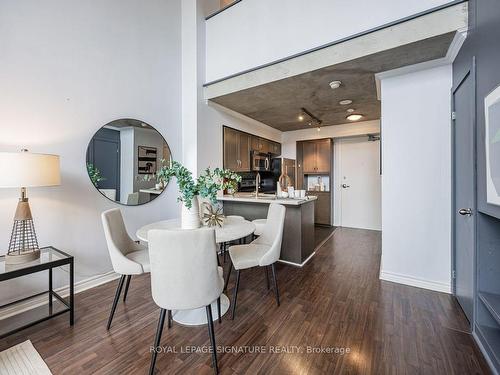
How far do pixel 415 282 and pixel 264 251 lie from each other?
180cm

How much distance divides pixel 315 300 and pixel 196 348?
4.02 ft

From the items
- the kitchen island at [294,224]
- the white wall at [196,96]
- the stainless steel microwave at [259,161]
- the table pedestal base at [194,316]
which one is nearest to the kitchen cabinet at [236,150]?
the stainless steel microwave at [259,161]

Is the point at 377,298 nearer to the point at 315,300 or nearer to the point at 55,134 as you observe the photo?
the point at 315,300

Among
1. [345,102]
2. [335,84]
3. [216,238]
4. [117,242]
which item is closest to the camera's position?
[216,238]

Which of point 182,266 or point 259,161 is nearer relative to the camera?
point 182,266

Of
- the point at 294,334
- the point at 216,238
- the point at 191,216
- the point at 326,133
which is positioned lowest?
the point at 294,334

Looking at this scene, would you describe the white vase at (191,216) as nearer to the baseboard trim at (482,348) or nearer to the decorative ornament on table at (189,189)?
the decorative ornament on table at (189,189)

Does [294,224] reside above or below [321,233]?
above

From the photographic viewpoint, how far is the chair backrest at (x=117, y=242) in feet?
6.13

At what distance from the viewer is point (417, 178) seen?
254cm

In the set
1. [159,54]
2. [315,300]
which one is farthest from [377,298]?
[159,54]

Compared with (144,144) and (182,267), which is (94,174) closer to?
(144,144)

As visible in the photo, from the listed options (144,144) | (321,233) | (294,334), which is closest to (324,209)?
(321,233)

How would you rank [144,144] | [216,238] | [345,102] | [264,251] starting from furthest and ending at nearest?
[345,102] < [144,144] < [264,251] < [216,238]
